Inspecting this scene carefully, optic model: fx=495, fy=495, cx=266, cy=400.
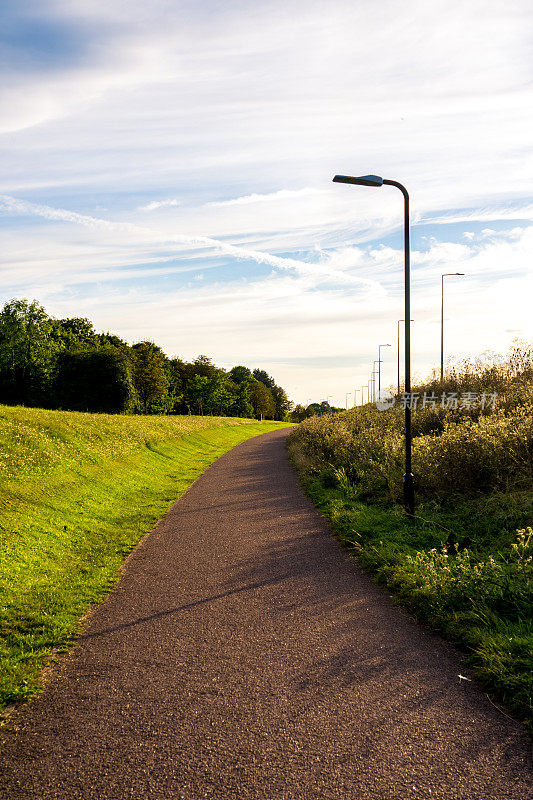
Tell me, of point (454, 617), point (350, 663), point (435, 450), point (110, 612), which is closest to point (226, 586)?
point (110, 612)

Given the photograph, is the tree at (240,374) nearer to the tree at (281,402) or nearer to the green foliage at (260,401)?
the tree at (281,402)

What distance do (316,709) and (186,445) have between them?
2446 centimetres

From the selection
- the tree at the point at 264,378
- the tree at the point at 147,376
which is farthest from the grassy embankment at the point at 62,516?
the tree at the point at 264,378

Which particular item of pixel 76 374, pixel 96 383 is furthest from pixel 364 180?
pixel 76 374

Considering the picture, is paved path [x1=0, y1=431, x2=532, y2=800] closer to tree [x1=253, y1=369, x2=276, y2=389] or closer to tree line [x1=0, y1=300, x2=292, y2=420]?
tree line [x1=0, y1=300, x2=292, y2=420]

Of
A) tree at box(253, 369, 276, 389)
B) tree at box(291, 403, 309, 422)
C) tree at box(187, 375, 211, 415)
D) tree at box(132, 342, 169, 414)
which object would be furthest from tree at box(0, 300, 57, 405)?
tree at box(253, 369, 276, 389)

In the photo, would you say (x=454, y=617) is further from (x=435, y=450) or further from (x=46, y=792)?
(x=435, y=450)

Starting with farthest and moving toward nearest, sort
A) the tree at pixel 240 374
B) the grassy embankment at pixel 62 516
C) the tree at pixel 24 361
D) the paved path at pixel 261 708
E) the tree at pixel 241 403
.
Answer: the tree at pixel 240 374 → the tree at pixel 241 403 → the tree at pixel 24 361 → the grassy embankment at pixel 62 516 → the paved path at pixel 261 708

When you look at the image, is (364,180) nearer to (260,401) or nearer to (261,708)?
(261,708)

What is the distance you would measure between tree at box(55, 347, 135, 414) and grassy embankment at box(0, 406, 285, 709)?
26.7m

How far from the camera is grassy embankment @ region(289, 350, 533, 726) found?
16.4ft

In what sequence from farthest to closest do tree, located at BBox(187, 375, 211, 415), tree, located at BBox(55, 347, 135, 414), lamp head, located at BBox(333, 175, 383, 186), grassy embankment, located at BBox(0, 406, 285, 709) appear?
A: tree, located at BBox(187, 375, 211, 415)
tree, located at BBox(55, 347, 135, 414)
lamp head, located at BBox(333, 175, 383, 186)
grassy embankment, located at BBox(0, 406, 285, 709)

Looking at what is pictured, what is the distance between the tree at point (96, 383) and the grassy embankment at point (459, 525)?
3357 cm

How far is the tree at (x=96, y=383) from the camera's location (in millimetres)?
48188
